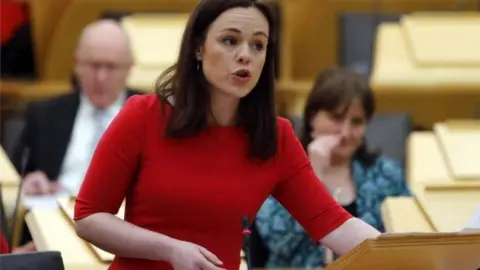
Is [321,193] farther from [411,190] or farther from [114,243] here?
[411,190]

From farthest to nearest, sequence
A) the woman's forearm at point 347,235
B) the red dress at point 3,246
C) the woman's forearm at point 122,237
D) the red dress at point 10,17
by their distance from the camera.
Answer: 1. the red dress at point 10,17
2. the red dress at point 3,246
3. the woman's forearm at point 347,235
4. the woman's forearm at point 122,237

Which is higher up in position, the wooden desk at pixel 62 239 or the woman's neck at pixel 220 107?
the woman's neck at pixel 220 107

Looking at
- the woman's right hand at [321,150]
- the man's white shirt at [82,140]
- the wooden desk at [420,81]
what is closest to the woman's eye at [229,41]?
the woman's right hand at [321,150]

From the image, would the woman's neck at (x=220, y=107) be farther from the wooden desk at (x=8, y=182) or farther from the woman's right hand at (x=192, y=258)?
the wooden desk at (x=8, y=182)

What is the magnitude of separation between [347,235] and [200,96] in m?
0.43

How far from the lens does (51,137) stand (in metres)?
5.01

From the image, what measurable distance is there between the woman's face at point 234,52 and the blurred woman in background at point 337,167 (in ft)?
3.74

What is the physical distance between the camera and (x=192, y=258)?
8.58 ft

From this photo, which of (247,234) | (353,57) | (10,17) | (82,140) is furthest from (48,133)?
(247,234)

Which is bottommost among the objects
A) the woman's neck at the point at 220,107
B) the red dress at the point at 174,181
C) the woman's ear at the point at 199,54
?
the red dress at the point at 174,181

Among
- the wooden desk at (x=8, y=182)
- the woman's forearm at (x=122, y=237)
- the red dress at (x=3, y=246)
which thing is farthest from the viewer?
the wooden desk at (x=8, y=182)

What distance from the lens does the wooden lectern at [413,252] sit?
8.43 ft

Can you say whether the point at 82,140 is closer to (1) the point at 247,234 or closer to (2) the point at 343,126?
(2) the point at 343,126

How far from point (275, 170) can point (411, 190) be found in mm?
1228
